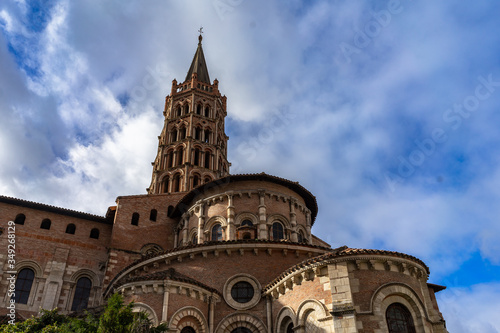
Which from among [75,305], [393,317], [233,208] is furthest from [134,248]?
[393,317]

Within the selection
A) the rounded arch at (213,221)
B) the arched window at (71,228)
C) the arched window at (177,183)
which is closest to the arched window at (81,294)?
the arched window at (71,228)

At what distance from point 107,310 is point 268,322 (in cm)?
829

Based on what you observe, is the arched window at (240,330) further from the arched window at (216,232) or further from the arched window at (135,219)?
the arched window at (135,219)

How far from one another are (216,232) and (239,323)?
7.32 meters

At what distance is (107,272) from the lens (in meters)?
24.7

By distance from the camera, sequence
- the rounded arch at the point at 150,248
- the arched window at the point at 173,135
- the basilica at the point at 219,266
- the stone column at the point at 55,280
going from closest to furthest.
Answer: the basilica at the point at 219,266, the stone column at the point at 55,280, the rounded arch at the point at 150,248, the arched window at the point at 173,135

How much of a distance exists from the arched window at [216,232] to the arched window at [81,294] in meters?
9.27

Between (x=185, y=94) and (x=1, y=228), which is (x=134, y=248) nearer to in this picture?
(x=1, y=228)

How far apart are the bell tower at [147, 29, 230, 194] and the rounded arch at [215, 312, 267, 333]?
2144 centimetres

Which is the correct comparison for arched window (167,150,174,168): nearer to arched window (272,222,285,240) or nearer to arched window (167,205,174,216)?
arched window (167,205,174,216)

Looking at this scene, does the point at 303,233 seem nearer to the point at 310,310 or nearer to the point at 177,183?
the point at 310,310

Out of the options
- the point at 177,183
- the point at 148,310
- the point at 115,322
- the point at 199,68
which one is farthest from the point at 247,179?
the point at 199,68

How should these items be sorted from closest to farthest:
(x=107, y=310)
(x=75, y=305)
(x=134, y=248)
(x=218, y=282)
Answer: (x=107, y=310) → (x=218, y=282) → (x=75, y=305) → (x=134, y=248)

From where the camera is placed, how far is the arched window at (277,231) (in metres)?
24.2
